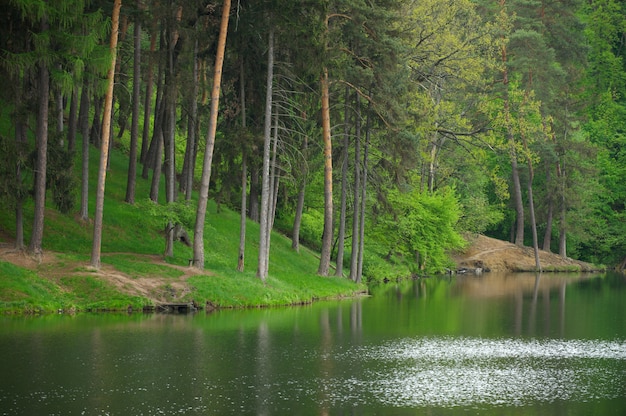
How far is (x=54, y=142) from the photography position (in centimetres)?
3394

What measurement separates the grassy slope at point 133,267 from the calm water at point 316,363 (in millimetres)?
1425

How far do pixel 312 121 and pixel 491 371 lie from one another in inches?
874

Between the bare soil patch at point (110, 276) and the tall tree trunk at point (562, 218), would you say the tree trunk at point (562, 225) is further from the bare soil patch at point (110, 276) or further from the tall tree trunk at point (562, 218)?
the bare soil patch at point (110, 276)

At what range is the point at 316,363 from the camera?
2345cm

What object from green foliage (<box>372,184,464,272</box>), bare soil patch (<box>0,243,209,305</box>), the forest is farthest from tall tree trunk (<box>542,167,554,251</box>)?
bare soil patch (<box>0,243,209,305</box>)

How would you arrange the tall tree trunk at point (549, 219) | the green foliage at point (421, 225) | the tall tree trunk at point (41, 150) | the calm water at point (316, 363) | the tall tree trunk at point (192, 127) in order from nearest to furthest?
the calm water at point (316, 363) < the tall tree trunk at point (41, 150) < the tall tree trunk at point (192, 127) < the green foliage at point (421, 225) < the tall tree trunk at point (549, 219)

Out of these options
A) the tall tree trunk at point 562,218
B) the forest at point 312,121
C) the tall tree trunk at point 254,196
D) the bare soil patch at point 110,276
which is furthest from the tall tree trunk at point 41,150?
the tall tree trunk at point 562,218

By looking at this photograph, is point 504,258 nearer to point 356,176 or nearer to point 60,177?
point 356,176

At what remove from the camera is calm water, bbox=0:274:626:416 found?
18.3 m

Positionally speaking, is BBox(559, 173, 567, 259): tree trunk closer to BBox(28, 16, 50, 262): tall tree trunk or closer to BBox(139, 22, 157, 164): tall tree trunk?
BBox(139, 22, 157, 164): tall tree trunk

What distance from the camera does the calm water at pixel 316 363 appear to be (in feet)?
60.1

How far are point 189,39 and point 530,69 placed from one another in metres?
37.8

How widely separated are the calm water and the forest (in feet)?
21.5

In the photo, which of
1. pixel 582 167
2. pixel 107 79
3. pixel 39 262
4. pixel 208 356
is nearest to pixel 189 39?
pixel 107 79
